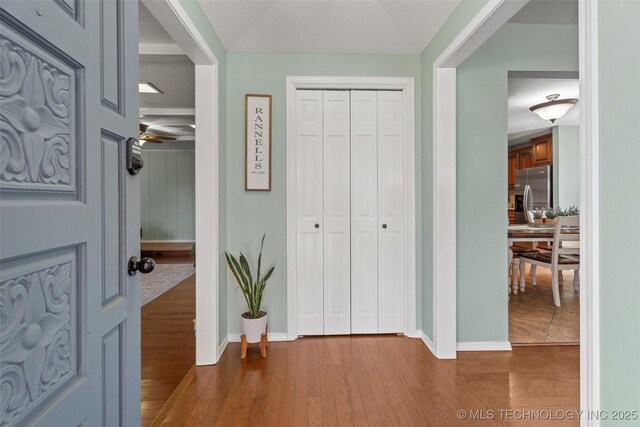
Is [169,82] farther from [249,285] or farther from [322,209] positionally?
[249,285]

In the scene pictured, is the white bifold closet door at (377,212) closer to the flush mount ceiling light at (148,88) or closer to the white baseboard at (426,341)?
the white baseboard at (426,341)

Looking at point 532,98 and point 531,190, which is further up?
point 532,98

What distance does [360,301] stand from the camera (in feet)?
9.39

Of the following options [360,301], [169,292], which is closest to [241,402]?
[360,301]

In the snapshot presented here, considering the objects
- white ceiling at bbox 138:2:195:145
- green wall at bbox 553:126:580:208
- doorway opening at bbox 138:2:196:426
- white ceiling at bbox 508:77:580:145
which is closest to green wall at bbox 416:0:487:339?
white ceiling at bbox 508:77:580:145

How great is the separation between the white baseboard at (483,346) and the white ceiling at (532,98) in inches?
78.3

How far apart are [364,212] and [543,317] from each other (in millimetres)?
2108

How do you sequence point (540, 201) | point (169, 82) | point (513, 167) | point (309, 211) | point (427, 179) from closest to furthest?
1. point (427, 179)
2. point (309, 211)
3. point (169, 82)
4. point (540, 201)
5. point (513, 167)

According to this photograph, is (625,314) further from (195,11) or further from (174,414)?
(195,11)

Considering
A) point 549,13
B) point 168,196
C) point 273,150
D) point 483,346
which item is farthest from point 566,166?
point 168,196

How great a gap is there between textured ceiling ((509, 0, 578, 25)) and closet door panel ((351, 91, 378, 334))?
3.90 ft

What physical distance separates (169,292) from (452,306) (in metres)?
3.49

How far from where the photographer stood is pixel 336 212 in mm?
2844

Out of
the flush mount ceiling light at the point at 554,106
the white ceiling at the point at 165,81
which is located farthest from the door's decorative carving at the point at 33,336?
the flush mount ceiling light at the point at 554,106
